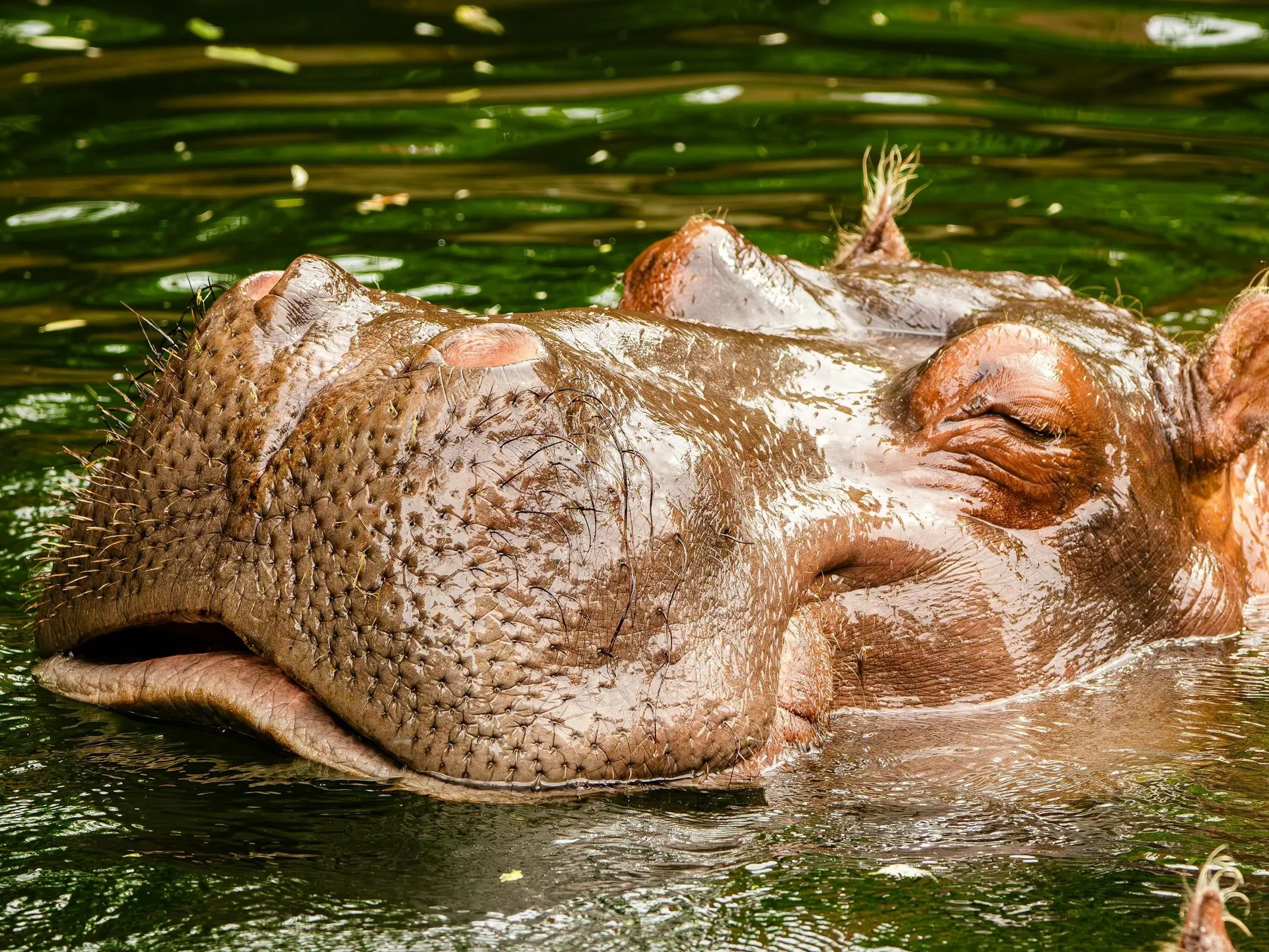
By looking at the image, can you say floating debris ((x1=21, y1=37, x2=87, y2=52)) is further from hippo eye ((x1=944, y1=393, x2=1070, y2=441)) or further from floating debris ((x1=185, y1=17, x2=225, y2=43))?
hippo eye ((x1=944, y1=393, x2=1070, y2=441))

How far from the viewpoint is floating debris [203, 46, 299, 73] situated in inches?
474

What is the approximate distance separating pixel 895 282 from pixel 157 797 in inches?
98.4

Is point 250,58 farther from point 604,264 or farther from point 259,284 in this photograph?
point 259,284

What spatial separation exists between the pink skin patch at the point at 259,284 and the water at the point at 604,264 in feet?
2.54

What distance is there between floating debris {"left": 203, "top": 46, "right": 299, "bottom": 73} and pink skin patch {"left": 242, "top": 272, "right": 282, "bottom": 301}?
8140mm

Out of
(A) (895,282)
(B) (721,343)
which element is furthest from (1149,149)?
(B) (721,343)

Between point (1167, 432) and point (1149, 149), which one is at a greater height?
point (1149, 149)

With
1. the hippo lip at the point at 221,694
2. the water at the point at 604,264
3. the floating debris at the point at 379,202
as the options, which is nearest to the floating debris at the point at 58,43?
the water at the point at 604,264

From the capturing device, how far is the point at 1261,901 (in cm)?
361

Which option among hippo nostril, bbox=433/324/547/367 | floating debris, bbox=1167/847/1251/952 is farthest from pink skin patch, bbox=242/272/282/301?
floating debris, bbox=1167/847/1251/952

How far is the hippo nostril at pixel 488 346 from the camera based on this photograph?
152 inches

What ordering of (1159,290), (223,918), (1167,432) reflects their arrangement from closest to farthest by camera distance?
(223,918), (1167,432), (1159,290)

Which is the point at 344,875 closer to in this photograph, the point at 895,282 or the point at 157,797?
the point at 157,797

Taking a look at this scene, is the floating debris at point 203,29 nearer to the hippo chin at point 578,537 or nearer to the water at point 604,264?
the water at point 604,264
